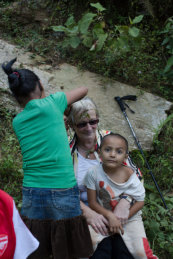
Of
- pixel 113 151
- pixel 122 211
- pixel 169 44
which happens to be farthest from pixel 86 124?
pixel 169 44

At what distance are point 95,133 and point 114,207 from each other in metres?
0.74

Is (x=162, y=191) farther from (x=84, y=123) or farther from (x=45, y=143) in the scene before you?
(x=45, y=143)

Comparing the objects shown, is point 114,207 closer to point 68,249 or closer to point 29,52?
point 68,249

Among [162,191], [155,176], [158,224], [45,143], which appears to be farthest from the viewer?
[155,176]

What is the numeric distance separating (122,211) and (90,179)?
15.0 inches

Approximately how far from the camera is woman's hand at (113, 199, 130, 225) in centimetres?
234

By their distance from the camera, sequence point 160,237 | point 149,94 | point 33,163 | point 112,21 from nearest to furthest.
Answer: point 33,163, point 160,237, point 149,94, point 112,21

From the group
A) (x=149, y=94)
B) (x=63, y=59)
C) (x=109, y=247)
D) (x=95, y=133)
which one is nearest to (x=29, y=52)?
(x=63, y=59)

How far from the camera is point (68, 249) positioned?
218 centimetres

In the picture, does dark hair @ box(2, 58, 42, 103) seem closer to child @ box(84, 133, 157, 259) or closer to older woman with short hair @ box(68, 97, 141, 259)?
older woman with short hair @ box(68, 97, 141, 259)

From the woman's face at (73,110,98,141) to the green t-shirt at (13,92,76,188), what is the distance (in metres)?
0.52

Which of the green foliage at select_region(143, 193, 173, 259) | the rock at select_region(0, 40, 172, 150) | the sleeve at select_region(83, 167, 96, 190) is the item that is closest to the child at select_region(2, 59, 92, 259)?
the sleeve at select_region(83, 167, 96, 190)

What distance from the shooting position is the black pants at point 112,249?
234 centimetres

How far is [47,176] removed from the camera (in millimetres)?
2094
